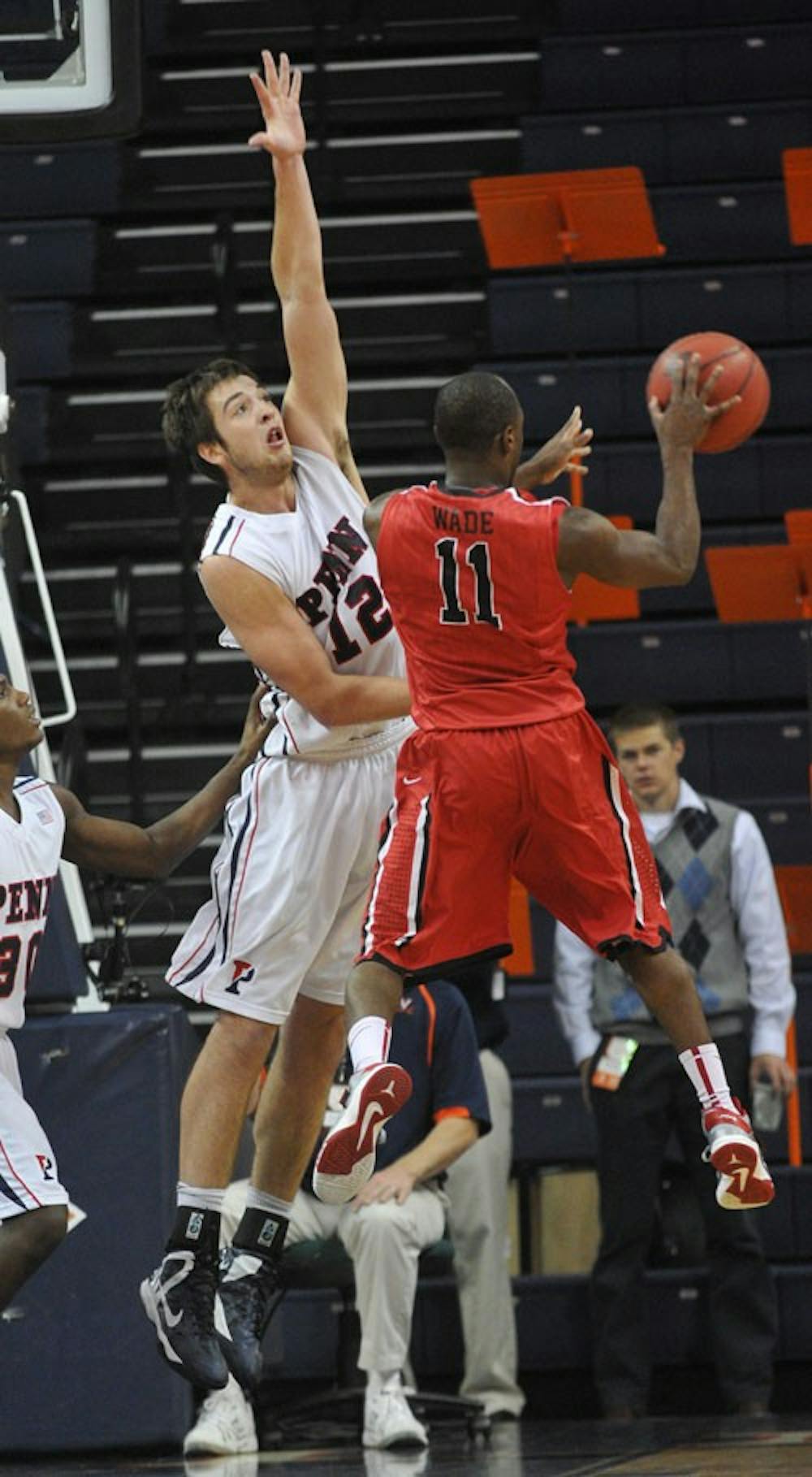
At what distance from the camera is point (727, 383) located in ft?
15.5

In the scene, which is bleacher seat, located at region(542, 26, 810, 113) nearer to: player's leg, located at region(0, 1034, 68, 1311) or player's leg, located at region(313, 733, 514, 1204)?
player's leg, located at region(0, 1034, 68, 1311)

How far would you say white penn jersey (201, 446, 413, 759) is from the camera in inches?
201

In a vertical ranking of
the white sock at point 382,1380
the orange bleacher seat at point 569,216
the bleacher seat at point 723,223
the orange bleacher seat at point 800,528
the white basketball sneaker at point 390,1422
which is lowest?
the white basketball sneaker at point 390,1422

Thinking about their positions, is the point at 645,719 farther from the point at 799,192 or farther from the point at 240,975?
the point at 799,192

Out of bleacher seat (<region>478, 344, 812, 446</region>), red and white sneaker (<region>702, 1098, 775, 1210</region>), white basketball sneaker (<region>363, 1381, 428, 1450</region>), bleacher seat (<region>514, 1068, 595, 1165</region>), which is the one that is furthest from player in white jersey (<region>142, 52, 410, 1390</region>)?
bleacher seat (<region>478, 344, 812, 446</region>)

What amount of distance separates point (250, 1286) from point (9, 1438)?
5.90 feet

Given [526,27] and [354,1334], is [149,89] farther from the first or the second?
[354,1334]

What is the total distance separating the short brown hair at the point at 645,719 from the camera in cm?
790

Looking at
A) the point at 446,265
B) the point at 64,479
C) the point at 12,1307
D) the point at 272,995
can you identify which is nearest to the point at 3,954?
the point at 272,995

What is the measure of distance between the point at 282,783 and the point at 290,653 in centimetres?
37

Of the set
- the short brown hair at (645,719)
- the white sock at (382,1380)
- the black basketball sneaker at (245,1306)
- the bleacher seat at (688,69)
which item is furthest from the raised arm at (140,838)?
the bleacher seat at (688,69)

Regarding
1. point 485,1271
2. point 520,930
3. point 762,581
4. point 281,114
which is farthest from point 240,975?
point 762,581

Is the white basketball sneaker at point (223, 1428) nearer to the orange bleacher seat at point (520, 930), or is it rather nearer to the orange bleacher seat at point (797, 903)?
the orange bleacher seat at point (520, 930)

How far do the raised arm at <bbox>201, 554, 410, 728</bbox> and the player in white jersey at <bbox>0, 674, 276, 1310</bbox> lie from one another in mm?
430
